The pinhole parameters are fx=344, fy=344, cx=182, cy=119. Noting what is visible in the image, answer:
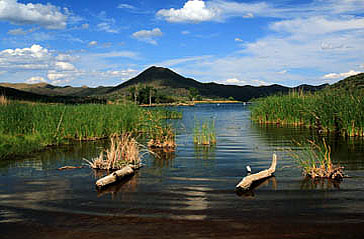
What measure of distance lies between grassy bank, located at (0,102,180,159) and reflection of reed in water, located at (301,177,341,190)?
7.69 meters

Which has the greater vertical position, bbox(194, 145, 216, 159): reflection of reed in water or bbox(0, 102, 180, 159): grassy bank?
bbox(0, 102, 180, 159): grassy bank

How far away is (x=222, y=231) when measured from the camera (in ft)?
18.2

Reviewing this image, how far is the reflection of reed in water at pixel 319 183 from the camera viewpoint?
8.18m

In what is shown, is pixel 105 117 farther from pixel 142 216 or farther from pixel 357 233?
pixel 357 233

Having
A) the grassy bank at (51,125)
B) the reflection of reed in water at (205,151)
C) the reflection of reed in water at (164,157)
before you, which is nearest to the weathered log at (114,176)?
the reflection of reed in water at (164,157)

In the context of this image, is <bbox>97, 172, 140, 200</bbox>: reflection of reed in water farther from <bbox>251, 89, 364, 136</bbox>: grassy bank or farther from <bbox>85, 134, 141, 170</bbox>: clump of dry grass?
<bbox>251, 89, 364, 136</bbox>: grassy bank

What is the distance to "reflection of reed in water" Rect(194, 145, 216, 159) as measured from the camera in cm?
1293

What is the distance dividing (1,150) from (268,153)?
9.96 metres

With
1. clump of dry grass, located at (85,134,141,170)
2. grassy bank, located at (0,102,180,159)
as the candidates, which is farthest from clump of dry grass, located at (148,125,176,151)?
clump of dry grass, located at (85,134,141,170)

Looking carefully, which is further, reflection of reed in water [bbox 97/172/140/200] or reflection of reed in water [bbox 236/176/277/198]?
reflection of reed in water [bbox 97/172/140/200]

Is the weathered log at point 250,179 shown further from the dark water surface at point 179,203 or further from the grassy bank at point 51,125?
the grassy bank at point 51,125

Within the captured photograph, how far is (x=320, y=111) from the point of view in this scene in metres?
21.0

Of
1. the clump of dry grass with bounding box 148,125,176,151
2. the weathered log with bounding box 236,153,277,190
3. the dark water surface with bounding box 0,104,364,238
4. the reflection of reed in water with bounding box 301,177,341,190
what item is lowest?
the dark water surface with bounding box 0,104,364,238

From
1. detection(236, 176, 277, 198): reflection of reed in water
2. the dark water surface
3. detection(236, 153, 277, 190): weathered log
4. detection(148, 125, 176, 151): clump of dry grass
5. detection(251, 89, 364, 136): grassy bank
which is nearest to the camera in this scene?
the dark water surface
